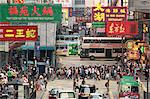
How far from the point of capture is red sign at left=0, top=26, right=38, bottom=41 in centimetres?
3164

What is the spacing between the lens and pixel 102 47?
68938mm

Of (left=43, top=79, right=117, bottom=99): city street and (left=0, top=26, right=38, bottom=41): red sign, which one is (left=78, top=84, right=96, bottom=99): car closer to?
(left=43, top=79, right=117, bottom=99): city street

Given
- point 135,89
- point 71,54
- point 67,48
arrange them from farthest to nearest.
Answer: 1. point 71,54
2. point 67,48
3. point 135,89

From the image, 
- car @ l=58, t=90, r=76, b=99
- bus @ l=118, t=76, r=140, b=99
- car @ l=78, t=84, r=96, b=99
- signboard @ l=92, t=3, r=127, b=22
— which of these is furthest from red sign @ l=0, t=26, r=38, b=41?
signboard @ l=92, t=3, r=127, b=22

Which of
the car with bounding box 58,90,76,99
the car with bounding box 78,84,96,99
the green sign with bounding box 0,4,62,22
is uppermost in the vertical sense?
the green sign with bounding box 0,4,62,22

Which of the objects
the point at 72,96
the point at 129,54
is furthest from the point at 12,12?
the point at 129,54

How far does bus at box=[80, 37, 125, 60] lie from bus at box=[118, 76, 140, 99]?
115 ft

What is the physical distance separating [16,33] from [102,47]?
124 ft

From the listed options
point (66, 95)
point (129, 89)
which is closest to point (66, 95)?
point (66, 95)

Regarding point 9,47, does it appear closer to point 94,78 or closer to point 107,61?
point 94,78

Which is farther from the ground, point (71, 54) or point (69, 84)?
point (69, 84)

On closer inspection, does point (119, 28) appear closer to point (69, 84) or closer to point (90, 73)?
point (69, 84)

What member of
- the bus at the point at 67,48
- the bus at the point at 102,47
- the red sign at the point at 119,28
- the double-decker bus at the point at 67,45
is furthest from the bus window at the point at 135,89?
the bus at the point at 67,48

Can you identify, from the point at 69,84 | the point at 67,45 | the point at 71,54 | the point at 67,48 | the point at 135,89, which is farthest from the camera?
the point at 71,54
